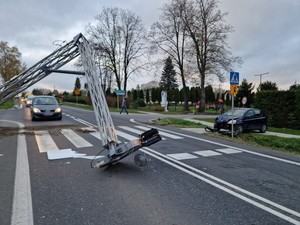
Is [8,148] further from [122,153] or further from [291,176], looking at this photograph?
[291,176]

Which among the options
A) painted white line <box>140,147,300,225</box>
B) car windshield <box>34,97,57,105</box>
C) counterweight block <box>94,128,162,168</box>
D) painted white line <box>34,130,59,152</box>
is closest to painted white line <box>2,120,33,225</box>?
painted white line <box>34,130,59,152</box>

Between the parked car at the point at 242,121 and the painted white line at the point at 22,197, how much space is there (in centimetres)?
996

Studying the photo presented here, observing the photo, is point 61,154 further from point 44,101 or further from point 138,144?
point 44,101

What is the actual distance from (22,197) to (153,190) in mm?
2223

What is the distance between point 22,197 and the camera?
4.08 metres

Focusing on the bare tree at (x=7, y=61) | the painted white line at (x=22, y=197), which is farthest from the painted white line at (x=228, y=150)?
the bare tree at (x=7, y=61)

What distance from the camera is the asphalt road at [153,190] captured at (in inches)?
138

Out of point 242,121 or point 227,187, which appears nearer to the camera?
point 227,187

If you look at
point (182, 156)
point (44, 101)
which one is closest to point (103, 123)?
point (182, 156)

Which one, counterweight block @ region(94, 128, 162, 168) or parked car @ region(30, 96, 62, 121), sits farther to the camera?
parked car @ region(30, 96, 62, 121)

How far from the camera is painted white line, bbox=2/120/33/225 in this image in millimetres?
3383

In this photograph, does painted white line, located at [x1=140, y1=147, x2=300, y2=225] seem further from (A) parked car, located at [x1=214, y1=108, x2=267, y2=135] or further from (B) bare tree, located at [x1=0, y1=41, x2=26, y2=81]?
(B) bare tree, located at [x1=0, y1=41, x2=26, y2=81]

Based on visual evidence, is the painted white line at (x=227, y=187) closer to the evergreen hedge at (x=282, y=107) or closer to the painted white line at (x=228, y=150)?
the painted white line at (x=228, y=150)

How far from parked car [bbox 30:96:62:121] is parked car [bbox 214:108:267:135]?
10.3 m
